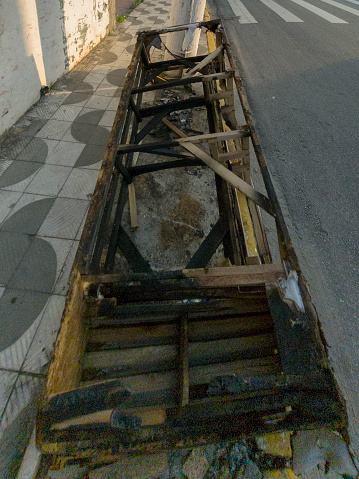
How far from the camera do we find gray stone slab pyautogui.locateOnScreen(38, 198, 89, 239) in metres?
3.31

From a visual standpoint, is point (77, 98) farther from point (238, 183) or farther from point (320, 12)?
point (320, 12)

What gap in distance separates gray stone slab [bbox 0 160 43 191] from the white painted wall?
0.95 metres

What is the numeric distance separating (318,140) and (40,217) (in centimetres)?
514

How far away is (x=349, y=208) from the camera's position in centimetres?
375

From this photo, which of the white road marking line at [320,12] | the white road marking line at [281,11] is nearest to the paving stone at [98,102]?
the white road marking line at [281,11]

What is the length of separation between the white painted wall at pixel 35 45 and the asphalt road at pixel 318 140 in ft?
14.2

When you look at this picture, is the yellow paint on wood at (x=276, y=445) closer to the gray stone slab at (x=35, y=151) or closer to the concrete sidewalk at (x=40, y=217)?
the concrete sidewalk at (x=40, y=217)

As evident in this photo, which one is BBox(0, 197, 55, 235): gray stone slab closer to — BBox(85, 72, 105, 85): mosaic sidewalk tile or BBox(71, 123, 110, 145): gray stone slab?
BBox(71, 123, 110, 145): gray stone slab

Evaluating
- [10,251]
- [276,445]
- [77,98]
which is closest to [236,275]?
[276,445]

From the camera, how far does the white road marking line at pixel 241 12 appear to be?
9.22 metres

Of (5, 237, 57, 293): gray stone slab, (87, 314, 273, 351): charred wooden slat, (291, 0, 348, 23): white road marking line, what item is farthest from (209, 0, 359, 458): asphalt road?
(5, 237, 57, 293): gray stone slab

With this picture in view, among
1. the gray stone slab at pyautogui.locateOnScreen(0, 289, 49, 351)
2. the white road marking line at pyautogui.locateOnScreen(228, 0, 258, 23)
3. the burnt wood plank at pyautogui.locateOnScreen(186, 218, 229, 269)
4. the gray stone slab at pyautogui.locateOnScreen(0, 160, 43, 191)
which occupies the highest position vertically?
the white road marking line at pyautogui.locateOnScreen(228, 0, 258, 23)

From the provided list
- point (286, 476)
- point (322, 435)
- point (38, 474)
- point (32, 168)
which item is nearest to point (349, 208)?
point (322, 435)

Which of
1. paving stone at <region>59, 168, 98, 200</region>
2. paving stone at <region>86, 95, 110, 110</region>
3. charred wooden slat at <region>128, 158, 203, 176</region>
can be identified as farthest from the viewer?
paving stone at <region>86, 95, 110, 110</region>
